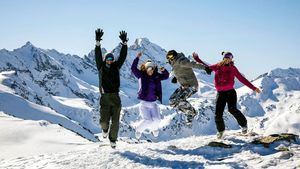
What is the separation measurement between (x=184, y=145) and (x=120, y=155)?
2.58 metres

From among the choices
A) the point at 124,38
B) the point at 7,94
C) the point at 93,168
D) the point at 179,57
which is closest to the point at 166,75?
the point at 179,57

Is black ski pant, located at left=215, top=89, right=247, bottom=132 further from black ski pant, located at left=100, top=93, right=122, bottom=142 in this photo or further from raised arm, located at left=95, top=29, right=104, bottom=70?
raised arm, located at left=95, top=29, right=104, bottom=70

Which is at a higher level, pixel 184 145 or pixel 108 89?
pixel 108 89

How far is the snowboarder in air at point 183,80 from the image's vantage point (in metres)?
13.9

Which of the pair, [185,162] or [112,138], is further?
[112,138]

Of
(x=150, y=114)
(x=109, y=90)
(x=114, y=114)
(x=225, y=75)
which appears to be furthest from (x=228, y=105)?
(x=109, y=90)

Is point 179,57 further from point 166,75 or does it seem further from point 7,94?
point 7,94

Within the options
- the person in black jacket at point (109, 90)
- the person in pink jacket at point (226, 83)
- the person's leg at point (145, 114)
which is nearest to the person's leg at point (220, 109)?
the person in pink jacket at point (226, 83)

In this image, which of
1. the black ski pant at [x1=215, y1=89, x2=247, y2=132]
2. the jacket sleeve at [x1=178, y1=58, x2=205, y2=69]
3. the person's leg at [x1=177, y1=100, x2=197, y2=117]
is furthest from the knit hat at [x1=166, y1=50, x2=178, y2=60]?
the black ski pant at [x1=215, y1=89, x2=247, y2=132]

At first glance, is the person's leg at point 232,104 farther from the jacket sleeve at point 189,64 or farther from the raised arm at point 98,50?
the raised arm at point 98,50

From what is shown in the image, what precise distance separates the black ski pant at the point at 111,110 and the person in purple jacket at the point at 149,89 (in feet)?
5.23

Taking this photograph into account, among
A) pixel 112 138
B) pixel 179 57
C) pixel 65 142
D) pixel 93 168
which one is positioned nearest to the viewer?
pixel 93 168

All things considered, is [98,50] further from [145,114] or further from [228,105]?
[228,105]

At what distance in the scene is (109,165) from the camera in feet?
32.6
